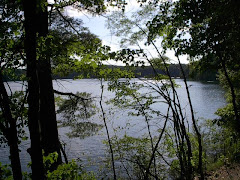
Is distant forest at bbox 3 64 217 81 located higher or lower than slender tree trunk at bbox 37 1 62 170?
higher

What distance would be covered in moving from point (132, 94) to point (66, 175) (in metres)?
4.69

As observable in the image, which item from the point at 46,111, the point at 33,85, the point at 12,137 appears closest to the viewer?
the point at 33,85

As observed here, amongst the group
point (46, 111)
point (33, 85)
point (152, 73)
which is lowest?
point (46, 111)

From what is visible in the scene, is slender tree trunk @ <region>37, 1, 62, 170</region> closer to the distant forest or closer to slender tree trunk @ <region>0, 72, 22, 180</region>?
the distant forest

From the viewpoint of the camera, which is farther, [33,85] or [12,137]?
[12,137]

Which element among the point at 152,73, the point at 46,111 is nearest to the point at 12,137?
the point at 46,111

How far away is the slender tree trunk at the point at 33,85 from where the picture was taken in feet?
6.22

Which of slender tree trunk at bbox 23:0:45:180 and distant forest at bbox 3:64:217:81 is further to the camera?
distant forest at bbox 3:64:217:81

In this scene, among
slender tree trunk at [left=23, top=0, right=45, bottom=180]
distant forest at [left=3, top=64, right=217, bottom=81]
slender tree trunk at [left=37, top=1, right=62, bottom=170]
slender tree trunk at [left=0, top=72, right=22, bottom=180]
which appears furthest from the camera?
slender tree trunk at [left=37, top=1, right=62, bottom=170]

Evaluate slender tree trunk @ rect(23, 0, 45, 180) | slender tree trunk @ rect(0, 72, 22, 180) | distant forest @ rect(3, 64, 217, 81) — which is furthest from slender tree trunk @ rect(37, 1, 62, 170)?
slender tree trunk @ rect(23, 0, 45, 180)

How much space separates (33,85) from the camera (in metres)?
1.92

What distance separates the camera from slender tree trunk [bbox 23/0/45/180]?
6.22 feet

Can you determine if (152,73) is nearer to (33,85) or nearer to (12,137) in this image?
(12,137)

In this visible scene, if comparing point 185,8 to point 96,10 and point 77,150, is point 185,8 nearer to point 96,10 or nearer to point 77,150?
point 96,10
